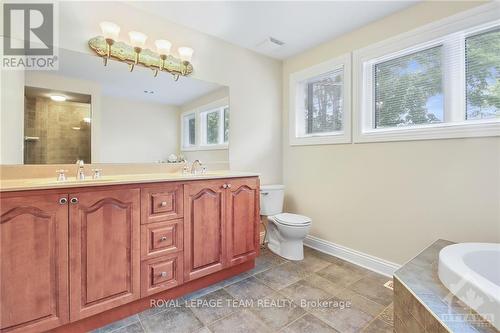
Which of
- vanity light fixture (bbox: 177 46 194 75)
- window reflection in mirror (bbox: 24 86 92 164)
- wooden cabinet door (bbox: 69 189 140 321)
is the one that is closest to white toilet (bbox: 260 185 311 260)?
wooden cabinet door (bbox: 69 189 140 321)

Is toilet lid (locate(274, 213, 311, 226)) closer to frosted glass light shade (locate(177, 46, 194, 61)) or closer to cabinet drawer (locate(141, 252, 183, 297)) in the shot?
cabinet drawer (locate(141, 252, 183, 297))

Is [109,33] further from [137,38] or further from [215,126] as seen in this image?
[215,126]

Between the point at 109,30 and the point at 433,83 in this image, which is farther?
the point at 433,83

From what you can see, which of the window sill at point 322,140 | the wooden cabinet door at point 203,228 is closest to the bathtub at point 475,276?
the window sill at point 322,140

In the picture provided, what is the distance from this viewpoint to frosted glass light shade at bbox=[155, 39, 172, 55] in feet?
6.60

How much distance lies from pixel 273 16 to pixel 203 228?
1971mm

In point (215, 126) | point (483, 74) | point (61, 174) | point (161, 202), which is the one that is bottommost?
point (161, 202)

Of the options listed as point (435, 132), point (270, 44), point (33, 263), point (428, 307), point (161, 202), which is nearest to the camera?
point (428, 307)

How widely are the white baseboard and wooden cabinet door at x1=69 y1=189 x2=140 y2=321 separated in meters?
1.92

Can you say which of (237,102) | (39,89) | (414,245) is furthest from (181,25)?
(414,245)

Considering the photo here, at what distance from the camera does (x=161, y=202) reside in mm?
1615

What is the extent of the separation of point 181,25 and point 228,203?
5.68 feet

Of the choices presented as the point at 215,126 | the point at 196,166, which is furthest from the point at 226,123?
the point at 196,166

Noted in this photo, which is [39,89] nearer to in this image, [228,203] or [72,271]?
[72,271]
